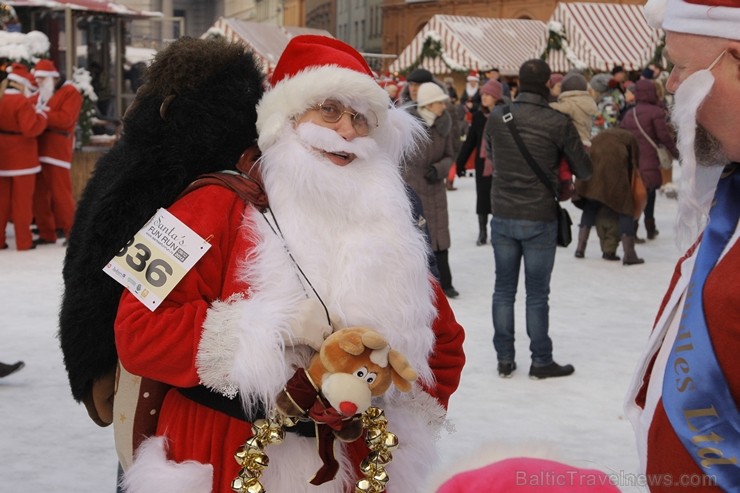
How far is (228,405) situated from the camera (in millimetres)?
2227

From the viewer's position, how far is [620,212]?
30.1 feet

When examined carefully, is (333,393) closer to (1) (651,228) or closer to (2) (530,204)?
(2) (530,204)

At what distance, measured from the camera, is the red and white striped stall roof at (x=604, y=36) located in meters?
21.8

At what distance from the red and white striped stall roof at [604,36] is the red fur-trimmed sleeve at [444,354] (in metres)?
19.9

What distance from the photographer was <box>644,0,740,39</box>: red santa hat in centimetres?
144

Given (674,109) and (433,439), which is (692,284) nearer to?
(674,109)

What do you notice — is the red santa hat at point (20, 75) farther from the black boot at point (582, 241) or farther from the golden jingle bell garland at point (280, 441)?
the golden jingle bell garland at point (280, 441)

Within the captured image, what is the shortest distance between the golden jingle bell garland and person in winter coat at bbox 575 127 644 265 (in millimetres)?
7193

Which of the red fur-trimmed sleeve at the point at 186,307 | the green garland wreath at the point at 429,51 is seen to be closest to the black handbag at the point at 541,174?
the red fur-trimmed sleeve at the point at 186,307

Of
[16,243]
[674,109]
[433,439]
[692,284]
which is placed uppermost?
[674,109]

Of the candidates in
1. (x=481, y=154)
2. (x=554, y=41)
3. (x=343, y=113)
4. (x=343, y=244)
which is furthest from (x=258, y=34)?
(x=343, y=244)

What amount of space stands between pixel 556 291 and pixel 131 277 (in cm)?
644

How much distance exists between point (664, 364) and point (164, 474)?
1.20 metres

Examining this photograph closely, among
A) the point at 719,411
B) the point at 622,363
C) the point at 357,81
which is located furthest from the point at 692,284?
the point at 622,363
